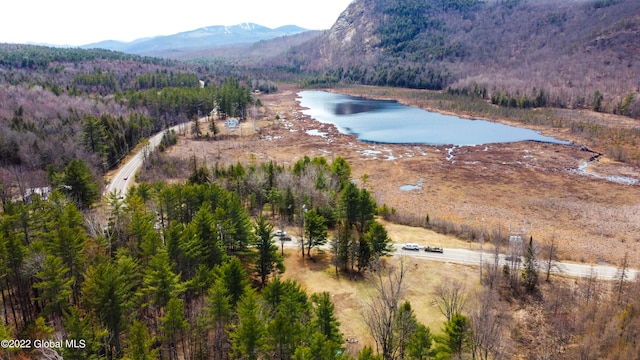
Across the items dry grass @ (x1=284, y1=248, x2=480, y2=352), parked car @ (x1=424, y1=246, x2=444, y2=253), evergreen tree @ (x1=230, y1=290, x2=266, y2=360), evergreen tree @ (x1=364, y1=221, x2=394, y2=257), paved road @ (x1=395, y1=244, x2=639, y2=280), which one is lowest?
dry grass @ (x1=284, y1=248, x2=480, y2=352)

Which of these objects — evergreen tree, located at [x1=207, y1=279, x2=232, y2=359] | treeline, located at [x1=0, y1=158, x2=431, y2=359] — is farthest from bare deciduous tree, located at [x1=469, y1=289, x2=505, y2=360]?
evergreen tree, located at [x1=207, y1=279, x2=232, y2=359]

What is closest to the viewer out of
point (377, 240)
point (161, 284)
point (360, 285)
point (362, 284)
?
point (161, 284)

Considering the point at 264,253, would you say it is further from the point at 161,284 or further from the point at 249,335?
the point at 249,335

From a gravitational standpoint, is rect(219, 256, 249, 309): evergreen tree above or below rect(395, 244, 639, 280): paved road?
above

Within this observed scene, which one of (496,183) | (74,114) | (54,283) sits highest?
(74,114)

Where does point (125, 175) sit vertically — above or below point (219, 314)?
below

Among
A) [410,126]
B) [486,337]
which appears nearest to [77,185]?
[486,337]

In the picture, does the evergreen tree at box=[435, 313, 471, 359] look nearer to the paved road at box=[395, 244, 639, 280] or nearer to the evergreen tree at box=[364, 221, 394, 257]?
the evergreen tree at box=[364, 221, 394, 257]

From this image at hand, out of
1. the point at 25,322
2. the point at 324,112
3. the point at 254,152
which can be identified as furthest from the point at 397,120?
the point at 25,322

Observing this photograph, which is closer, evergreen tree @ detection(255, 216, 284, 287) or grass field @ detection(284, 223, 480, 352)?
grass field @ detection(284, 223, 480, 352)
